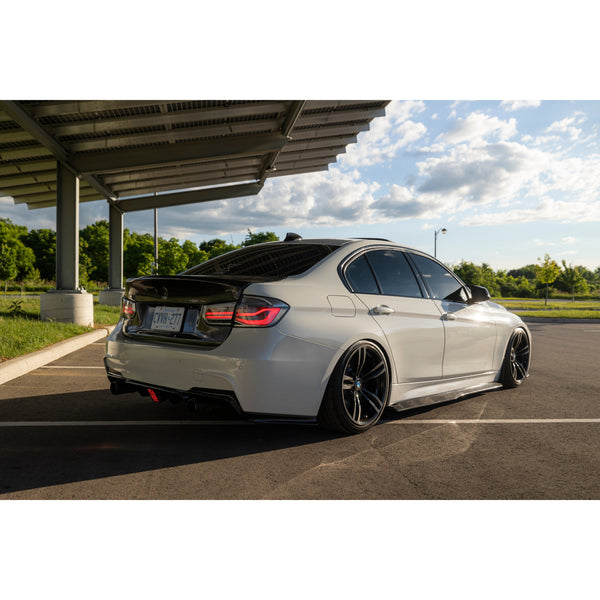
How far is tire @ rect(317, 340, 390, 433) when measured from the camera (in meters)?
3.79

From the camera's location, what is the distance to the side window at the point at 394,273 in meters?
4.52

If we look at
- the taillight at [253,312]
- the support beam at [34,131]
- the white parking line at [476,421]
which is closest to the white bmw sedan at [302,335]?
the taillight at [253,312]

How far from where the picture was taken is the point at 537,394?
578cm

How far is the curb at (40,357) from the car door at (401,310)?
435 cm

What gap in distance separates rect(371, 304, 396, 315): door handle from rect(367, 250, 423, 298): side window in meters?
0.19

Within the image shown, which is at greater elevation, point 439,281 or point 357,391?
point 439,281

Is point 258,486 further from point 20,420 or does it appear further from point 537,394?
point 537,394

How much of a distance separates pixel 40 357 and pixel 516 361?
6.21m

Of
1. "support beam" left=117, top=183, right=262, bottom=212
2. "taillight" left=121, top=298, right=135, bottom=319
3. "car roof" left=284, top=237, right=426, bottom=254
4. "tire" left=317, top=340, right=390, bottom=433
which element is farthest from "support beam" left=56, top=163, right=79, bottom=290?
"tire" left=317, top=340, right=390, bottom=433

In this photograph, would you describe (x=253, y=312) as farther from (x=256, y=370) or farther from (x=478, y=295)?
(x=478, y=295)

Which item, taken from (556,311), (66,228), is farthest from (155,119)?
(556,311)

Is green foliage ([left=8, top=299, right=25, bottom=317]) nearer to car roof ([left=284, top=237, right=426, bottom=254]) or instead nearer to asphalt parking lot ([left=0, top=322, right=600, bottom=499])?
asphalt parking lot ([left=0, top=322, right=600, bottom=499])

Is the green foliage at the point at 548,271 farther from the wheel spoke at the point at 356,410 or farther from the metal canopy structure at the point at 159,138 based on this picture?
the wheel spoke at the point at 356,410

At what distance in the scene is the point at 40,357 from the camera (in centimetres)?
721
